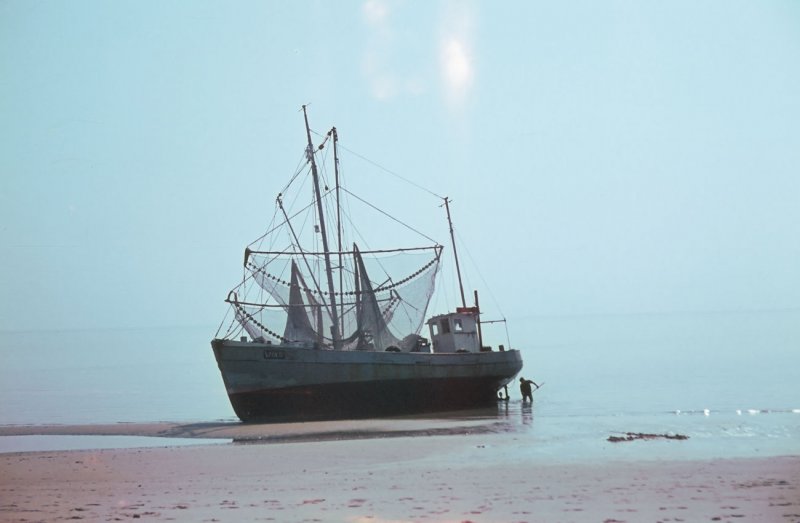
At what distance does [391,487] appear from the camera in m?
14.8

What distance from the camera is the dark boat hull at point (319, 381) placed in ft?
105

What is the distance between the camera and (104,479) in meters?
16.9

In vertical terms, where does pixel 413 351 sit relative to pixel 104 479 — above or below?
above

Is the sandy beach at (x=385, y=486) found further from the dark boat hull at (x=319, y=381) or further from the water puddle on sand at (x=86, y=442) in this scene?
the dark boat hull at (x=319, y=381)

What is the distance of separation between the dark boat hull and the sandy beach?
9073 millimetres

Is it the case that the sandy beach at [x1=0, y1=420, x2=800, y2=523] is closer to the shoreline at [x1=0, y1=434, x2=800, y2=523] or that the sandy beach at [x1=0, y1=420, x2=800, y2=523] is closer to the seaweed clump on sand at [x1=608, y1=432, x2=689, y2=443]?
the shoreline at [x1=0, y1=434, x2=800, y2=523]

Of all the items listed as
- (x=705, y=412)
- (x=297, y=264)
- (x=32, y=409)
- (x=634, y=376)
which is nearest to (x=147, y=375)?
(x=32, y=409)

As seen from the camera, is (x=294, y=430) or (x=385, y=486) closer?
(x=385, y=486)

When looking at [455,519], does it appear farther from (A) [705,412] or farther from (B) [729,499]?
(A) [705,412]

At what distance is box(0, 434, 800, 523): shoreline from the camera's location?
12180 mm

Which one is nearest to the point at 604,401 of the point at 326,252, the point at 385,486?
the point at 326,252

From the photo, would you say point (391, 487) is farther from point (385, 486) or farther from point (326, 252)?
point (326, 252)

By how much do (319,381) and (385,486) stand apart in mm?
17852

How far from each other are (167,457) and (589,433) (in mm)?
13329
